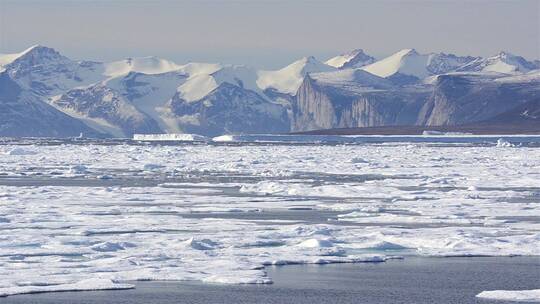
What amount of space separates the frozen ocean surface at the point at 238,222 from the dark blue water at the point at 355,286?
0.41 meters

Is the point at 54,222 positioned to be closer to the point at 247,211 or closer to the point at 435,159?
the point at 247,211

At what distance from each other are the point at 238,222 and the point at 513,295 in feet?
30.2

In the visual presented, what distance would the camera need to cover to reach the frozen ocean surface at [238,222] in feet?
59.3

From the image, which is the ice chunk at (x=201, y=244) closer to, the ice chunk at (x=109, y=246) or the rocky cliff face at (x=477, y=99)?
the ice chunk at (x=109, y=246)

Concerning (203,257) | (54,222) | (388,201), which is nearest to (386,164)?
(388,201)

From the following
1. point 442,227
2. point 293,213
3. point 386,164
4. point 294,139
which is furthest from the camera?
point 294,139

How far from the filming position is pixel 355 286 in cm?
1683

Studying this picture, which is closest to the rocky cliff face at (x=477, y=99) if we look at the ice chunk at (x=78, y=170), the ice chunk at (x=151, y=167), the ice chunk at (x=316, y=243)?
the ice chunk at (x=151, y=167)

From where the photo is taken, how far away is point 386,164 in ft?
169

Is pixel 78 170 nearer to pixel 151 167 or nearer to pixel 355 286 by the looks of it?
pixel 151 167

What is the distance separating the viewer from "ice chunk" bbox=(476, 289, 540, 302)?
1581 centimetres

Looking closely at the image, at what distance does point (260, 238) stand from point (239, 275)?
3.97 metres

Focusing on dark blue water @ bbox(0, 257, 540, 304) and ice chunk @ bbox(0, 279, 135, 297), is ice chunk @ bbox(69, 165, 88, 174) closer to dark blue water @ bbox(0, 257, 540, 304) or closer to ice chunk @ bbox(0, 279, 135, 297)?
dark blue water @ bbox(0, 257, 540, 304)

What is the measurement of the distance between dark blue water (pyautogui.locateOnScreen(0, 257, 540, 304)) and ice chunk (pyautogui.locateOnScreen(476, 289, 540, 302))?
219 mm
